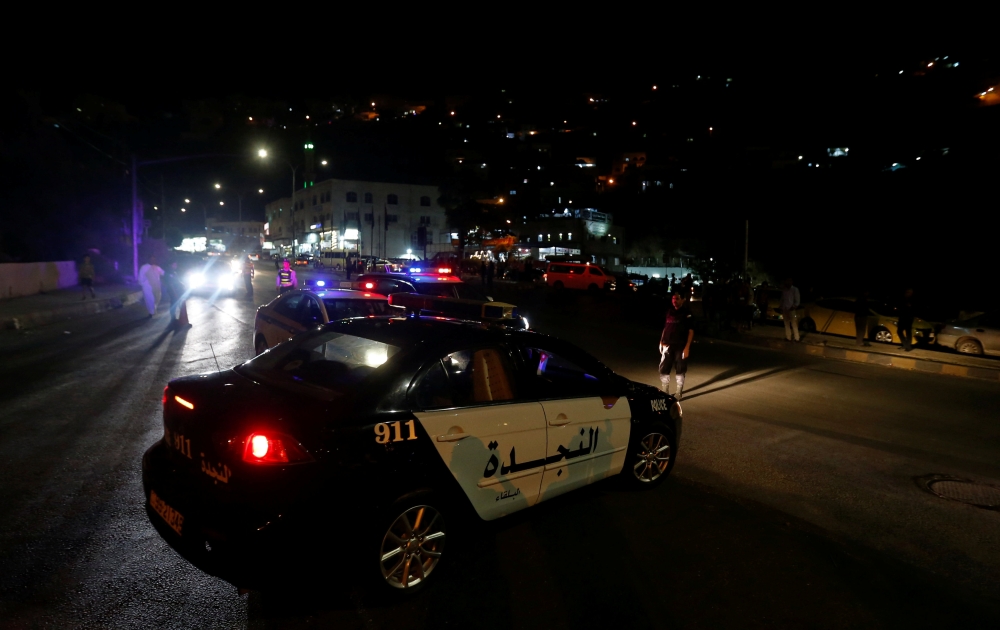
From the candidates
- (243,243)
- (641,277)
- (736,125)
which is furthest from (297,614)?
(736,125)

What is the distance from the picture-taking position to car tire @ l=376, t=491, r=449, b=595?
351cm

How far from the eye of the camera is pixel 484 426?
3.97 meters

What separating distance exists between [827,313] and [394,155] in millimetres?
74680

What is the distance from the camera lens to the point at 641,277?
42281 mm

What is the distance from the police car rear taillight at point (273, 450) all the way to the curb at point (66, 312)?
1605 centimetres

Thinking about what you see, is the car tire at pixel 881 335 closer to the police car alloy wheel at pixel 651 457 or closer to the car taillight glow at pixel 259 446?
the police car alloy wheel at pixel 651 457

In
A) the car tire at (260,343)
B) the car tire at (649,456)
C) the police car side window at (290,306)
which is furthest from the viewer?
the car tire at (260,343)

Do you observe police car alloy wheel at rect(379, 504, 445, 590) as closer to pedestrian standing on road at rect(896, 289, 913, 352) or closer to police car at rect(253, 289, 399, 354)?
police car at rect(253, 289, 399, 354)

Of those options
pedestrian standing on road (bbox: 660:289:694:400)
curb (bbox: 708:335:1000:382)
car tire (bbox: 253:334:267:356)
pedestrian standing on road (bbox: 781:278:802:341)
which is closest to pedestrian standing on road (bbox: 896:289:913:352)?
curb (bbox: 708:335:1000:382)

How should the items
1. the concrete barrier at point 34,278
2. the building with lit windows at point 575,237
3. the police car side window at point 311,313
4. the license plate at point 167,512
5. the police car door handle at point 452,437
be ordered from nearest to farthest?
the license plate at point 167,512 < the police car door handle at point 452,437 < the police car side window at point 311,313 < the concrete barrier at point 34,278 < the building with lit windows at point 575,237

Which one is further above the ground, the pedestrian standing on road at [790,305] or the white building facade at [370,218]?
the white building facade at [370,218]

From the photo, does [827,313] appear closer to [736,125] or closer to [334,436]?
[334,436]

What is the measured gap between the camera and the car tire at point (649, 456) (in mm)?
5293

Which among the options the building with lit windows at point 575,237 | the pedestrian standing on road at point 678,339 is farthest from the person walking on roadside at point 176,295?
the building with lit windows at point 575,237
